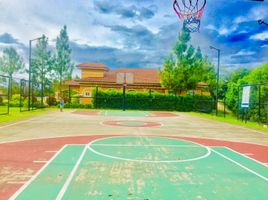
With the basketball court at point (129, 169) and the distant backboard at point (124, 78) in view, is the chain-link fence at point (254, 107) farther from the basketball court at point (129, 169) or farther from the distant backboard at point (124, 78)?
the distant backboard at point (124, 78)

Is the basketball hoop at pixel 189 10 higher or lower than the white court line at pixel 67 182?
higher

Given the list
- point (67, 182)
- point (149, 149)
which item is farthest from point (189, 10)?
point (67, 182)

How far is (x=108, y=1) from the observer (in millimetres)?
21859

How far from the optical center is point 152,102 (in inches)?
1222

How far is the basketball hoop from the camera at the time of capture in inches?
468

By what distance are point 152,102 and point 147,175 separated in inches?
1009

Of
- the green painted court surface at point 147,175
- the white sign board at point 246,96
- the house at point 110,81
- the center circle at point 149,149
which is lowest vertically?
the center circle at point 149,149

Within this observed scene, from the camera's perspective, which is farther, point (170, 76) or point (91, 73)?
point (91, 73)

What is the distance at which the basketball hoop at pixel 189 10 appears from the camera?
1190 cm

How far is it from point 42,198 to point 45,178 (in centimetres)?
101

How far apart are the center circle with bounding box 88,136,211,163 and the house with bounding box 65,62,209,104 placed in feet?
72.9

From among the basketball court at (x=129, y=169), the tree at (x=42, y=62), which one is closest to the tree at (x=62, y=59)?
the tree at (x=42, y=62)

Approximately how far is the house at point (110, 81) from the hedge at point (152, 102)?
2331mm

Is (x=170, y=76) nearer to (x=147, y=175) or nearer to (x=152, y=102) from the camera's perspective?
(x=152, y=102)
